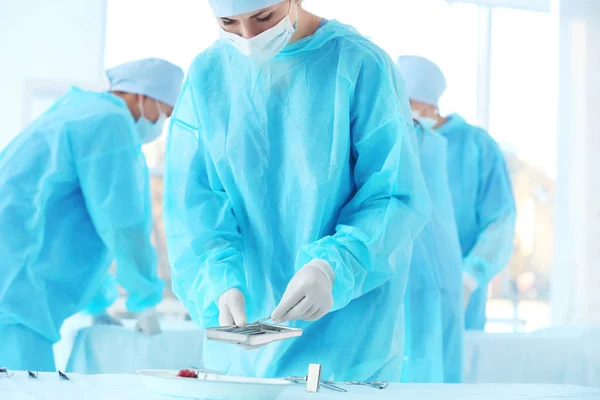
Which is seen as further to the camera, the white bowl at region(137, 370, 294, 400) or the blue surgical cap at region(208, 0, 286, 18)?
the blue surgical cap at region(208, 0, 286, 18)

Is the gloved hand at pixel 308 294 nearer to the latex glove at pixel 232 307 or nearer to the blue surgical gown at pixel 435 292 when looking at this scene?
the latex glove at pixel 232 307

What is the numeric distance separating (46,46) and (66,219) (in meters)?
1.84

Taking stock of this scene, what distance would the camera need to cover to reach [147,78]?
264 cm

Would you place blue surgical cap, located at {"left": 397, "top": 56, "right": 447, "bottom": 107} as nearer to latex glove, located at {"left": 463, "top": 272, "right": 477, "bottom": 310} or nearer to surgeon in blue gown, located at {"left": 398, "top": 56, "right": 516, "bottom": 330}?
surgeon in blue gown, located at {"left": 398, "top": 56, "right": 516, "bottom": 330}

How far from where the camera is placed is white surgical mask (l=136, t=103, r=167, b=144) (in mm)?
2648

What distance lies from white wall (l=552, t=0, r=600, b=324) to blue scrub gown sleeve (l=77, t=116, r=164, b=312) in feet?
8.55

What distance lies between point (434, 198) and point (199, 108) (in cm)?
125

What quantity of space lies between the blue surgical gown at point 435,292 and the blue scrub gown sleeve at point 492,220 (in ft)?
1.54

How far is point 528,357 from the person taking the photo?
3043 mm

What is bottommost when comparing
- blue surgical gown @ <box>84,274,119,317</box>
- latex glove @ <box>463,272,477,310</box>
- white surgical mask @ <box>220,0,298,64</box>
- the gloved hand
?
latex glove @ <box>463,272,477,310</box>

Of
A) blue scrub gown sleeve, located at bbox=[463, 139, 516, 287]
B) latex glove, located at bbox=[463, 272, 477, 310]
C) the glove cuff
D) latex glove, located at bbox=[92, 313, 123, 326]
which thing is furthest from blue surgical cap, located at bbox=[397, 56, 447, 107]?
the glove cuff

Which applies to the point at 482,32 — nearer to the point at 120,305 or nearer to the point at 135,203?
the point at 120,305

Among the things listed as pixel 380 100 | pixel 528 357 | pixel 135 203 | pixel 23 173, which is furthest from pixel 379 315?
pixel 528 357

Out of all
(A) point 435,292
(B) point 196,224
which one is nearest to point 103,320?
(A) point 435,292
